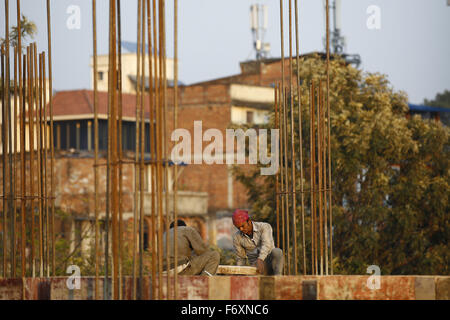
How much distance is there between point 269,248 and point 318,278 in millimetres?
2405

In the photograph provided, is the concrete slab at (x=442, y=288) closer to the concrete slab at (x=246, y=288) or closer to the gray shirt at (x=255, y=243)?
the concrete slab at (x=246, y=288)

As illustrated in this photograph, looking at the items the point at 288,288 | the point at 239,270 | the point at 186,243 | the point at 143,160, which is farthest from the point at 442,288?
the point at 186,243

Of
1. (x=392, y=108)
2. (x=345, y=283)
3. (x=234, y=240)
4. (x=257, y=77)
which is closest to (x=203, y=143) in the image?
(x=257, y=77)

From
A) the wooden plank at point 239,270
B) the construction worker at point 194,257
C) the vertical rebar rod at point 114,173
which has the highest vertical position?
the vertical rebar rod at point 114,173

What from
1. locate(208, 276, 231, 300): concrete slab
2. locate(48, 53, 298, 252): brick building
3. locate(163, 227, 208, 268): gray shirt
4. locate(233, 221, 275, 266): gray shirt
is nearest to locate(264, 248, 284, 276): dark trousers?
locate(233, 221, 275, 266): gray shirt

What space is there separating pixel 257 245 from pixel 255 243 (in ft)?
0.08

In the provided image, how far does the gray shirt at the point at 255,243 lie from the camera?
738cm

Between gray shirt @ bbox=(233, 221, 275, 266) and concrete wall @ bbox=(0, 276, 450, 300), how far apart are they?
235 cm

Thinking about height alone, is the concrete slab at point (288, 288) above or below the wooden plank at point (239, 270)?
above

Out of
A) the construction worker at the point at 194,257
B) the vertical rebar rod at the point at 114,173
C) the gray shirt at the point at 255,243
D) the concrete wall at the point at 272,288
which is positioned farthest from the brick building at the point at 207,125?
the vertical rebar rod at the point at 114,173

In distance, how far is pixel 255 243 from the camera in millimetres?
7551

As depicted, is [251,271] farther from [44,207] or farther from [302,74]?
[302,74]

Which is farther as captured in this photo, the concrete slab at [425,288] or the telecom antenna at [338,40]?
the telecom antenna at [338,40]
